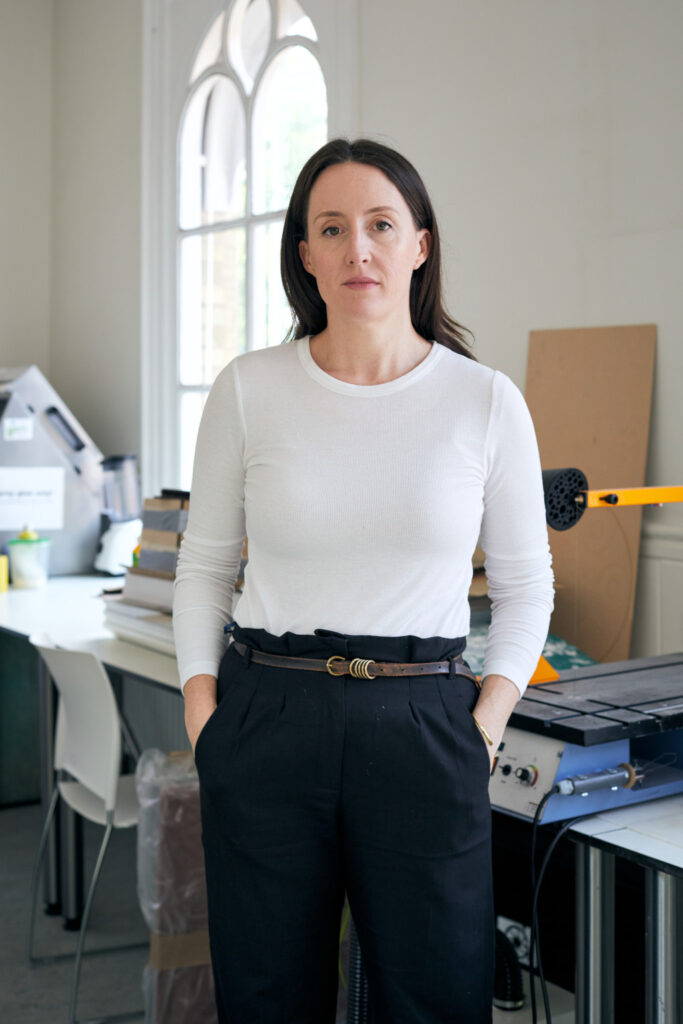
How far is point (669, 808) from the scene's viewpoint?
1610mm

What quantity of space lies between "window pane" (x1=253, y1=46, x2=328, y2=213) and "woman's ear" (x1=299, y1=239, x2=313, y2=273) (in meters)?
1.92

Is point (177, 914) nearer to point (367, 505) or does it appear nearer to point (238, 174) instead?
point (367, 505)

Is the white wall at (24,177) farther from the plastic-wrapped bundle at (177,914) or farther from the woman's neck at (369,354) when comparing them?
the woman's neck at (369,354)

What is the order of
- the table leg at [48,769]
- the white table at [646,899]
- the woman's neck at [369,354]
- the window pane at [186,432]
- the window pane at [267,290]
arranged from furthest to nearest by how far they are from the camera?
the window pane at [186,432] < the window pane at [267,290] < the table leg at [48,769] < the white table at [646,899] < the woman's neck at [369,354]

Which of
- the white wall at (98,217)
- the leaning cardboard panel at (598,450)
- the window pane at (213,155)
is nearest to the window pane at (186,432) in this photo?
the white wall at (98,217)

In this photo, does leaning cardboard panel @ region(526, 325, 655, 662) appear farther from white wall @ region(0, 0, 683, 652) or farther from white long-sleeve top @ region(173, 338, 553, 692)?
white long-sleeve top @ region(173, 338, 553, 692)

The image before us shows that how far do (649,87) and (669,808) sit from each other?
1439mm

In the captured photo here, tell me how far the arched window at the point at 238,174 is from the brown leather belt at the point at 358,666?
89.4 inches

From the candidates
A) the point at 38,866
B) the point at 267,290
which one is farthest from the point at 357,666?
the point at 267,290

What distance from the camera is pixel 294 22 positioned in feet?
10.8

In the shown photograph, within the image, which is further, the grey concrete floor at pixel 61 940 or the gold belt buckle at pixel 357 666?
the grey concrete floor at pixel 61 940

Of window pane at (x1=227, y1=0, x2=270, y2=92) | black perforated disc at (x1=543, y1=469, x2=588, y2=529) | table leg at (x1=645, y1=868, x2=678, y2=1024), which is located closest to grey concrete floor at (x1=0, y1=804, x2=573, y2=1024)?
table leg at (x1=645, y1=868, x2=678, y2=1024)

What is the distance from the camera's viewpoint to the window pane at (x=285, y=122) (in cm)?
324

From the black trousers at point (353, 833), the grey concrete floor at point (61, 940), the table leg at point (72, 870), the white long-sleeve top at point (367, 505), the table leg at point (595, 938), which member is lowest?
the grey concrete floor at point (61, 940)
